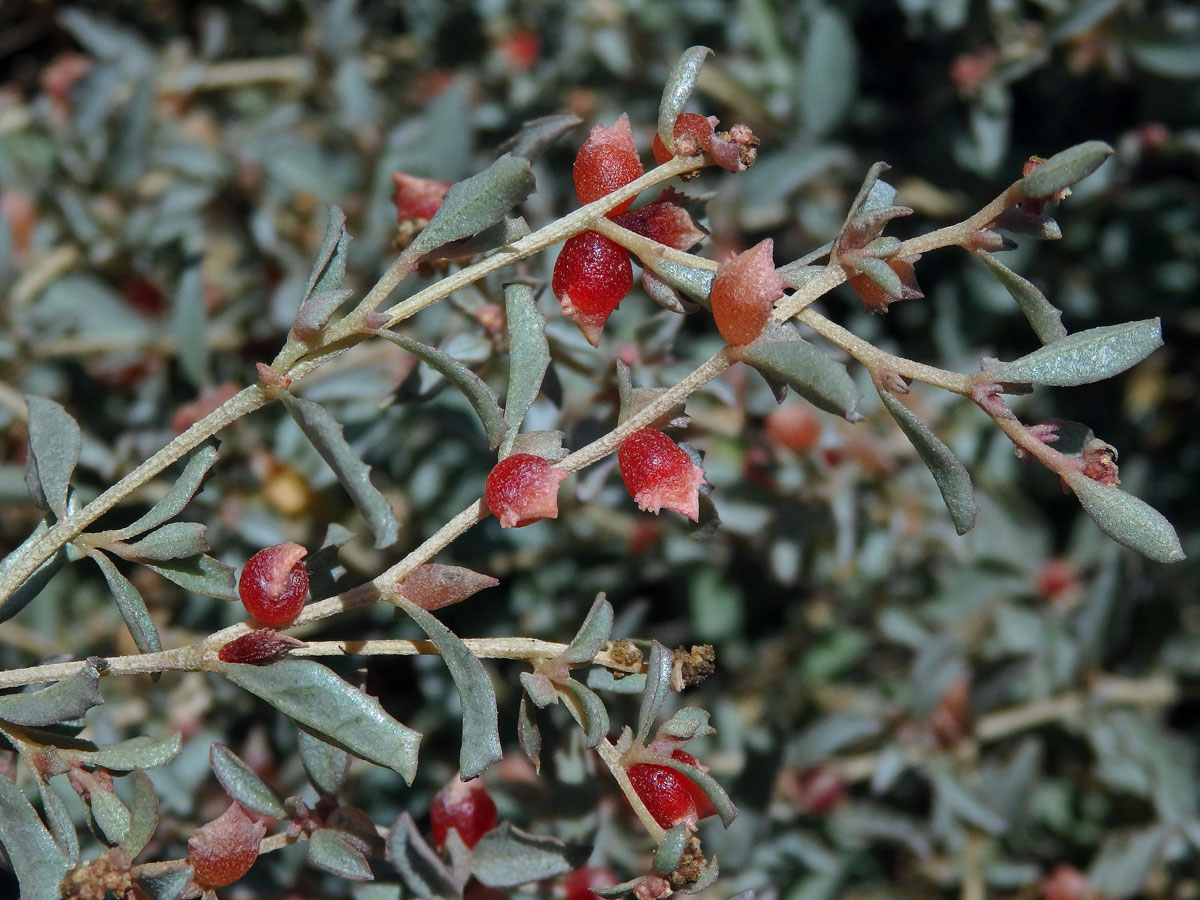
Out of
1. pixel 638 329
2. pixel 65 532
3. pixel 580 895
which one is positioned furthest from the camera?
pixel 638 329

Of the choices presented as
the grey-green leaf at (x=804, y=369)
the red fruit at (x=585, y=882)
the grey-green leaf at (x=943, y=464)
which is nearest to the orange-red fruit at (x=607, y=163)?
the grey-green leaf at (x=804, y=369)

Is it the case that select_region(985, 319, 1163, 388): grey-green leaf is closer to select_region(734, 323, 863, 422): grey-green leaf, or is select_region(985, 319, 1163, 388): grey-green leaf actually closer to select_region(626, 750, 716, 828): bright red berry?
select_region(734, 323, 863, 422): grey-green leaf

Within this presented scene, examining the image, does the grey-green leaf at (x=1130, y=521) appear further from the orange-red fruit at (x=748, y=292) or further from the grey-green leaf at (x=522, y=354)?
the grey-green leaf at (x=522, y=354)

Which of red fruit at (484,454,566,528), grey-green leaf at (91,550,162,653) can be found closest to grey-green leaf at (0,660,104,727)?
grey-green leaf at (91,550,162,653)

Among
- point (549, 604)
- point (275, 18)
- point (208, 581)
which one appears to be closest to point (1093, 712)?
point (549, 604)

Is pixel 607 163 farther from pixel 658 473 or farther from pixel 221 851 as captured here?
pixel 221 851

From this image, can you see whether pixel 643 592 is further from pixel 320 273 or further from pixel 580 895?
pixel 320 273
